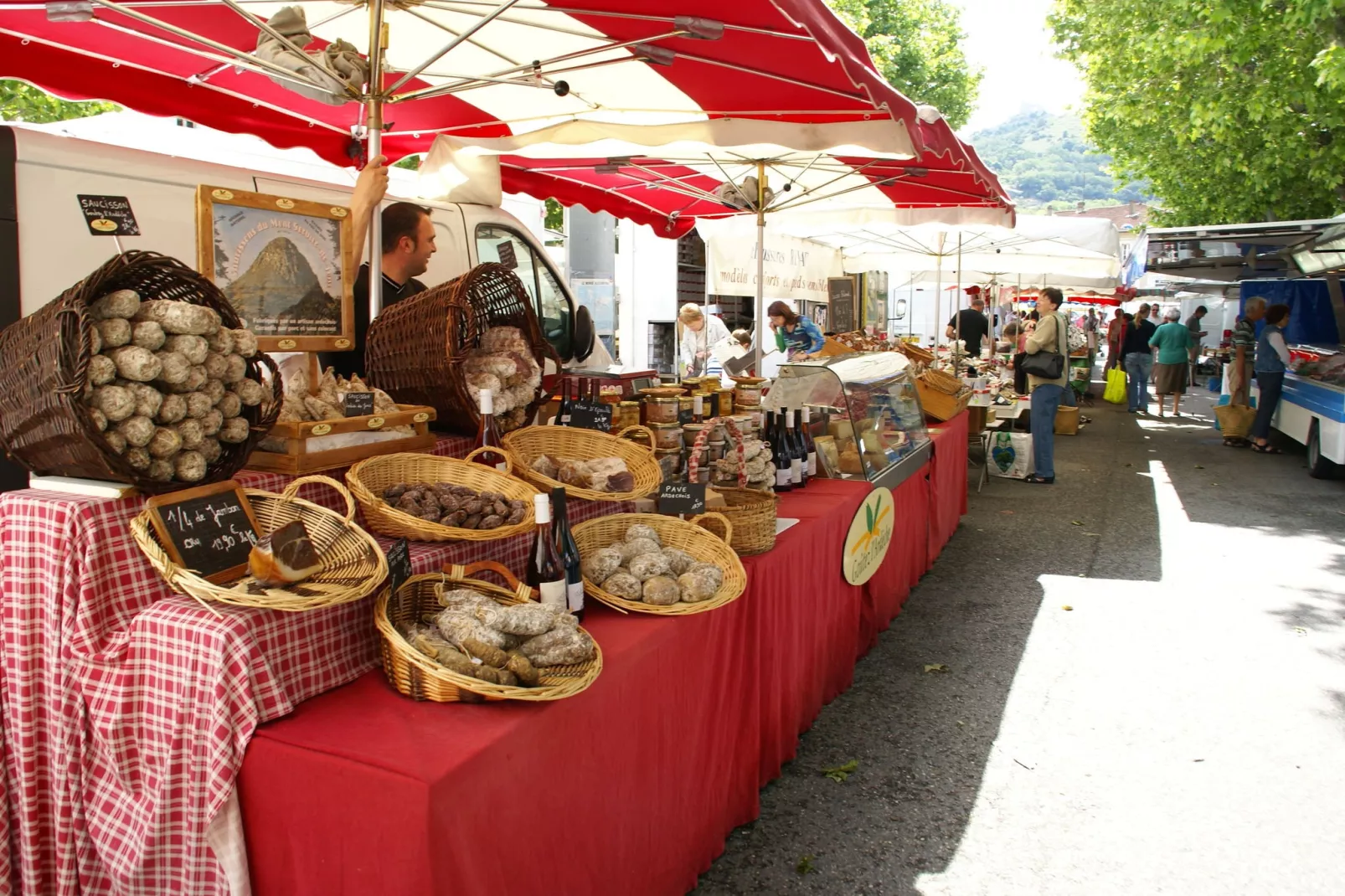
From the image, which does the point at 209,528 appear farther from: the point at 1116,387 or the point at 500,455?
the point at 1116,387

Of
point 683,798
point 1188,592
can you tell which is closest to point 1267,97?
point 1188,592

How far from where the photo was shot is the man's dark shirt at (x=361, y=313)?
12.4 ft

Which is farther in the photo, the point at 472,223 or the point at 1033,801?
the point at 472,223

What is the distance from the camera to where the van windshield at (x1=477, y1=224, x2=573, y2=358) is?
6.35 meters

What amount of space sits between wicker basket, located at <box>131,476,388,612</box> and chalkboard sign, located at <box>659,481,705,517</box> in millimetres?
1230

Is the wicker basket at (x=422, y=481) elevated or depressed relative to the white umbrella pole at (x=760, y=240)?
depressed

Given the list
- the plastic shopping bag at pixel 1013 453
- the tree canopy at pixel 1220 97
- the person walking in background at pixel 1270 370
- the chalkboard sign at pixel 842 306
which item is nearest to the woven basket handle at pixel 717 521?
the chalkboard sign at pixel 842 306

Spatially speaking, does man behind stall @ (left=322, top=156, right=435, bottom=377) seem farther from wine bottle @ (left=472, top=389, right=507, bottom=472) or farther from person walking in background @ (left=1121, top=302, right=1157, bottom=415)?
person walking in background @ (left=1121, top=302, right=1157, bottom=415)

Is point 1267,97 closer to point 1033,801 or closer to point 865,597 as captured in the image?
point 865,597

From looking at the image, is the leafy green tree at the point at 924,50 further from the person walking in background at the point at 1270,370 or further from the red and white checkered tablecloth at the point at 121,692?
the red and white checkered tablecloth at the point at 121,692

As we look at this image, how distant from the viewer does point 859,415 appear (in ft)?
17.2

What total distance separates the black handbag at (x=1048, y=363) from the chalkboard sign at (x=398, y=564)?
318 inches

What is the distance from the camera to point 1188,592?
19.7ft

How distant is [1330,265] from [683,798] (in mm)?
14096
